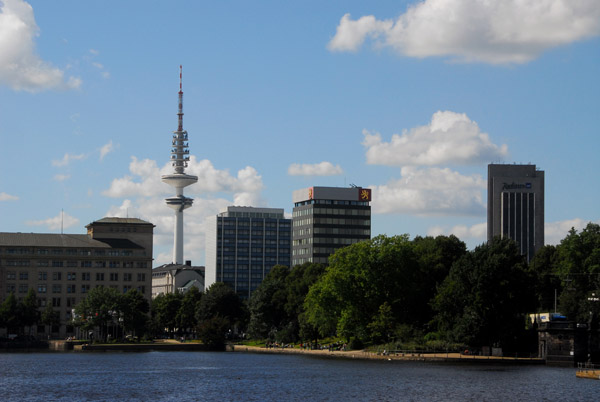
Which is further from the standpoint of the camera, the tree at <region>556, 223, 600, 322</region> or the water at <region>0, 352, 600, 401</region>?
the tree at <region>556, 223, 600, 322</region>

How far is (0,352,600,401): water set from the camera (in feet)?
283

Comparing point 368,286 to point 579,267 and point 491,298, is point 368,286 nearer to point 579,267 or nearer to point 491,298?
point 491,298

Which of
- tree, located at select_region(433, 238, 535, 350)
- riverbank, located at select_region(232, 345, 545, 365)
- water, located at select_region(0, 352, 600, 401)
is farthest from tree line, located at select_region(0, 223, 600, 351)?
water, located at select_region(0, 352, 600, 401)

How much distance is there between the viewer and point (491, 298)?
136 meters

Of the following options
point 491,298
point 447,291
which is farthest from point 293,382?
point 447,291

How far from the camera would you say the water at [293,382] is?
283 feet

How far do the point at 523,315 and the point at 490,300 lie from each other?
11378mm

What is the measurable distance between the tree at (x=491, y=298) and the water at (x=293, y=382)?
12.0 meters

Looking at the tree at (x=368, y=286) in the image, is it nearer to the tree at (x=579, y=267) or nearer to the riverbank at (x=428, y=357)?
the riverbank at (x=428, y=357)

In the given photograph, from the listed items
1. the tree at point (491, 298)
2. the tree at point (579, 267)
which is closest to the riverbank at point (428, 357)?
the tree at point (491, 298)

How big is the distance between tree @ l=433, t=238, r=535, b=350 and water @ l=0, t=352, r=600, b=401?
11957 millimetres

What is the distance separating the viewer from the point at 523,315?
474 ft

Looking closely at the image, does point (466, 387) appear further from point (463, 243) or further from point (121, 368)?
point (463, 243)

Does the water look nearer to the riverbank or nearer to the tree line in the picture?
the riverbank
